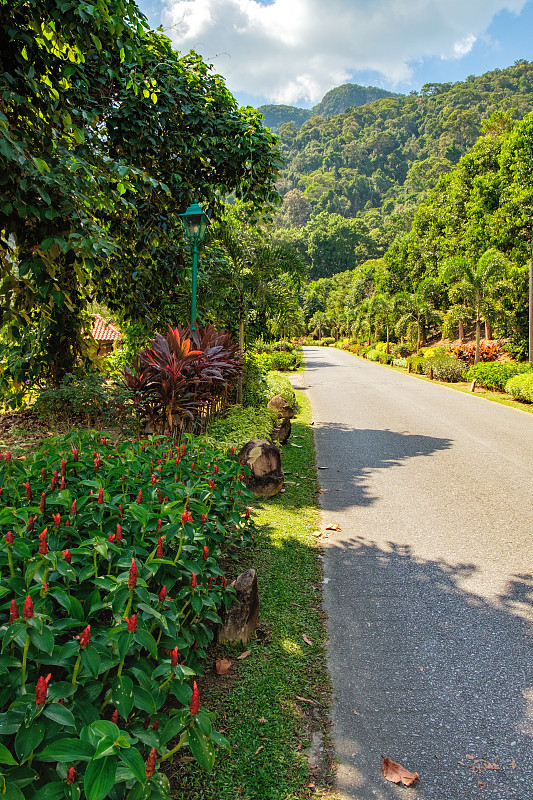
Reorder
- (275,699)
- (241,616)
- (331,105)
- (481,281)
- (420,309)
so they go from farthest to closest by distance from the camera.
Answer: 1. (331,105)
2. (420,309)
3. (481,281)
4. (241,616)
5. (275,699)

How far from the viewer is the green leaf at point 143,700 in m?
1.49

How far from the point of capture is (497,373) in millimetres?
17156

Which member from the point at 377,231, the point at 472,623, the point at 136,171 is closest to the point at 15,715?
the point at 472,623

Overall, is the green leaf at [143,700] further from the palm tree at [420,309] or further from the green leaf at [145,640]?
the palm tree at [420,309]

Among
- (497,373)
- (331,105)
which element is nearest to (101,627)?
(497,373)

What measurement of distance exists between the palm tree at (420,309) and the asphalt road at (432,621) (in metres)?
26.1

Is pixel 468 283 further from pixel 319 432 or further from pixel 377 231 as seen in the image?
pixel 377 231

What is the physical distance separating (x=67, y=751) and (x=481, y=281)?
2354cm

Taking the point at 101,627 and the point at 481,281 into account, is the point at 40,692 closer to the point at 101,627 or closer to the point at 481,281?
the point at 101,627

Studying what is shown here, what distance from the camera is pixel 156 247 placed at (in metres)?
7.61

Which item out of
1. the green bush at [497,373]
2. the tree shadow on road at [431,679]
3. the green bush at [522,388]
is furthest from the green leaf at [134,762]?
the green bush at [497,373]

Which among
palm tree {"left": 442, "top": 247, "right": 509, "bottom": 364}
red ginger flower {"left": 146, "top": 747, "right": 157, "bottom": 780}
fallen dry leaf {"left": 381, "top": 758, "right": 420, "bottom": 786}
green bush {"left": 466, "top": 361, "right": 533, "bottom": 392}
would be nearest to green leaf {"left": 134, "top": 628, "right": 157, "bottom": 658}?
red ginger flower {"left": 146, "top": 747, "right": 157, "bottom": 780}

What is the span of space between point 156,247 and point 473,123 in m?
94.4

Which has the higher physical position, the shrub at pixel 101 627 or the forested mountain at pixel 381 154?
the forested mountain at pixel 381 154
